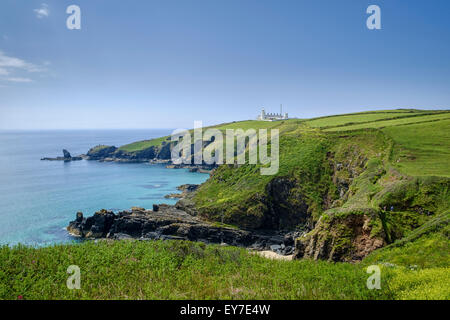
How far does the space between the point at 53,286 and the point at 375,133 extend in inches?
2703

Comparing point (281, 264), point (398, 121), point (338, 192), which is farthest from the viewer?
point (398, 121)

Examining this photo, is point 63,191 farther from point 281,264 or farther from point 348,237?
point 348,237

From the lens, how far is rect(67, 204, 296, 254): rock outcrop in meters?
50.5

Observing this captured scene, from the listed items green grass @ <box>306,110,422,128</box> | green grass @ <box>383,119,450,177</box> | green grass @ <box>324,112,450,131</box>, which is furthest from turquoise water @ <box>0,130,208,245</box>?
green grass @ <box>324,112,450,131</box>

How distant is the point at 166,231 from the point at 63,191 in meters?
56.0

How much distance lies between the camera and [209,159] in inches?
5310

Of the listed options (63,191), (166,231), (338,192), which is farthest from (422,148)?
(63,191)

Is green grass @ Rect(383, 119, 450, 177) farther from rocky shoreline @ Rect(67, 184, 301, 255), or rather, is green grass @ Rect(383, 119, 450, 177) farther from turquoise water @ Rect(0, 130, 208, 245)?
turquoise water @ Rect(0, 130, 208, 245)

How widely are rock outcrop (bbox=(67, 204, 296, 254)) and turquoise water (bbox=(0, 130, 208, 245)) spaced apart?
4.89m

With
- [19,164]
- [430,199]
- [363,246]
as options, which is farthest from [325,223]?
[19,164]

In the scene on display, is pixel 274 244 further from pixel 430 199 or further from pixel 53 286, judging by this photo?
pixel 53 286

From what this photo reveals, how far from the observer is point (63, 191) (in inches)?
3474

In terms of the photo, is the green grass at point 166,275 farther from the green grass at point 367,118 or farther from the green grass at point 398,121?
the green grass at point 367,118

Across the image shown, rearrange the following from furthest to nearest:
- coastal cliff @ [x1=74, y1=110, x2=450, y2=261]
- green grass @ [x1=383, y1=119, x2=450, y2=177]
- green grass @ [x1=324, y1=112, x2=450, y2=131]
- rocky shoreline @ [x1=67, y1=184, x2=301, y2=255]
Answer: green grass @ [x1=324, y1=112, x2=450, y2=131]
rocky shoreline @ [x1=67, y1=184, x2=301, y2=255]
green grass @ [x1=383, y1=119, x2=450, y2=177]
coastal cliff @ [x1=74, y1=110, x2=450, y2=261]
